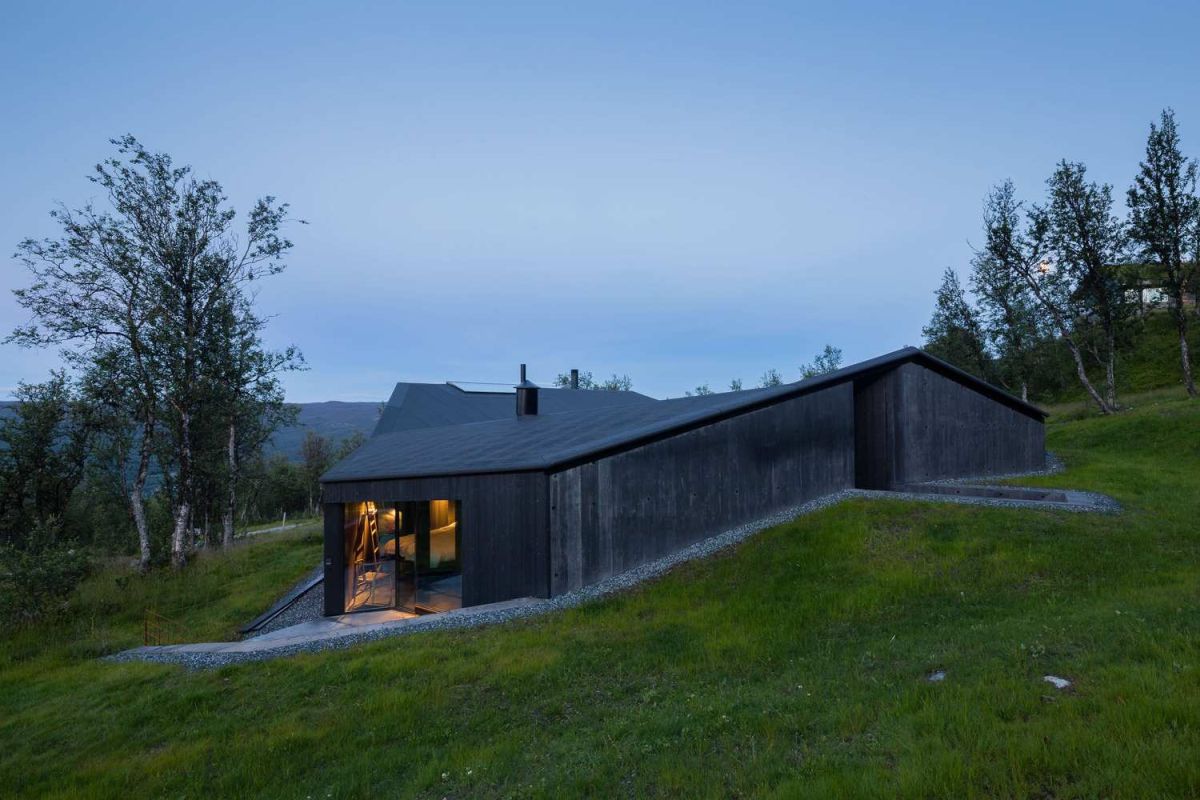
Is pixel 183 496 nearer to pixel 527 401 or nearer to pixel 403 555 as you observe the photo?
pixel 403 555

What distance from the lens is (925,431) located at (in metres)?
17.7

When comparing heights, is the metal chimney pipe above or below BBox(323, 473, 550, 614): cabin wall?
above

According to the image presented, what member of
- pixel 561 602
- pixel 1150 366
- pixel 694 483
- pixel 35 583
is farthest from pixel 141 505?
pixel 1150 366

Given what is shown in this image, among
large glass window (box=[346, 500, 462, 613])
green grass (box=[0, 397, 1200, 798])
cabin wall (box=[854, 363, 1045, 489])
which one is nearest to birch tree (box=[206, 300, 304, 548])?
large glass window (box=[346, 500, 462, 613])

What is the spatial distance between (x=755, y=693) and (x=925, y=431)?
14.7 m

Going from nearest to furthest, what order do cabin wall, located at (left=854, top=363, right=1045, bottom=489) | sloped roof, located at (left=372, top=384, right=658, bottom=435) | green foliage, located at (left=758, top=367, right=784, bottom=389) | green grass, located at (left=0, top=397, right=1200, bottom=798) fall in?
green grass, located at (left=0, top=397, right=1200, bottom=798) → cabin wall, located at (left=854, top=363, right=1045, bottom=489) → sloped roof, located at (left=372, top=384, right=658, bottom=435) → green foliage, located at (left=758, top=367, right=784, bottom=389)

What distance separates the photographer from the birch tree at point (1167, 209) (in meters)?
27.0

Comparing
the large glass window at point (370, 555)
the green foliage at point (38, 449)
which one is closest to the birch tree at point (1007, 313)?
the large glass window at point (370, 555)

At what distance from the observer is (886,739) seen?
433cm

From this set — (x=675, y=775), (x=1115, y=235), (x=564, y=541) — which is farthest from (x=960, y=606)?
(x=1115, y=235)

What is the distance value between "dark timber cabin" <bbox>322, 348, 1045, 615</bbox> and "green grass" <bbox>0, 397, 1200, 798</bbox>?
1.77 meters

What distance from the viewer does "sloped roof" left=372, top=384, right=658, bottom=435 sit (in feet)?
94.5

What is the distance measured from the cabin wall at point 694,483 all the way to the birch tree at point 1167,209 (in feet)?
78.7

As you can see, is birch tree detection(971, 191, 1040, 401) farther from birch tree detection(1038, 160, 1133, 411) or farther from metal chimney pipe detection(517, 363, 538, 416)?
metal chimney pipe detection(517, 363, 538, 416)
